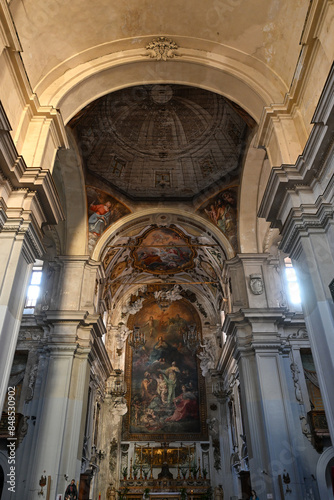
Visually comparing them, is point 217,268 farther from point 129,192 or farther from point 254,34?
point 254,34

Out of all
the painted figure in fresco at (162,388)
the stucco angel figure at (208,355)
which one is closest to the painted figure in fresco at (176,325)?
the stucco angel figure at (208,355)

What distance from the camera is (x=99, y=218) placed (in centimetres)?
1427

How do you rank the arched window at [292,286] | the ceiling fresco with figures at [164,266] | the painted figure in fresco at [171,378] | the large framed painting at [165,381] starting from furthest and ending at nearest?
the painted figure in fresco at [171,378]
the large framed painting at [165,381]
the ceiling fresco with figures at [164,266]
the arched window at [292,286]

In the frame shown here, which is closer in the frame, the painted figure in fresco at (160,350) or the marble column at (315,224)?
the marble column at (315,224)

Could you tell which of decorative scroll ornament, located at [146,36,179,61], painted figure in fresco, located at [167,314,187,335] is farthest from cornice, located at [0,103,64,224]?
painted figure in fresco, located at [167,314,187,335]

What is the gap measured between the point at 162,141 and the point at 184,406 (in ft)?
40.6

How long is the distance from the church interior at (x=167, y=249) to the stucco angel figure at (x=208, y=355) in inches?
4.6

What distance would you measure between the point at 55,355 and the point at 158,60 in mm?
8592

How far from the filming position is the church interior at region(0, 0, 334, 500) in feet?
22.0

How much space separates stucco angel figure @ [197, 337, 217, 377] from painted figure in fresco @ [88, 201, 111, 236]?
8.97 metres

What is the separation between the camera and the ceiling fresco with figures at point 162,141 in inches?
479

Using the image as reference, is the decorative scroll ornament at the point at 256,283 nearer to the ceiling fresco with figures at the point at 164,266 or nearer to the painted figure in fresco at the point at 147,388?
the ceiling fresco with figures at the point at 164,266

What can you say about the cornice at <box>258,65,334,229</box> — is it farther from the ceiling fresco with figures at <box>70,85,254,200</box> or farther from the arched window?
the arched window

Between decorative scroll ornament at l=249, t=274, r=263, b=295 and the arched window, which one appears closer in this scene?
decorative scroll ornament at l=249, t=274, r=263, b=295
